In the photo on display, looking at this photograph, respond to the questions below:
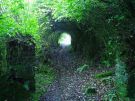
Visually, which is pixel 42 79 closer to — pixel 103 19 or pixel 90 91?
pixel 90 91

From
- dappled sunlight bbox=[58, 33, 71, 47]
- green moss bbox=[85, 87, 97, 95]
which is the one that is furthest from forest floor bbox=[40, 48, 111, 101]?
dappled sunlight bbox=[58, 33, 71, 47]

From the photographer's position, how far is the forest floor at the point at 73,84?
995cm

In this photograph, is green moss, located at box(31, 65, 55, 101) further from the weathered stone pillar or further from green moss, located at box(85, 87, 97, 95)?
green moss, located at box(85, 87, 97, 95)

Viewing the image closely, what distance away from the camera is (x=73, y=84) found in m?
11.9

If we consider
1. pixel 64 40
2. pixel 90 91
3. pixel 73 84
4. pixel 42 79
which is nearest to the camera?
pixel 90 91

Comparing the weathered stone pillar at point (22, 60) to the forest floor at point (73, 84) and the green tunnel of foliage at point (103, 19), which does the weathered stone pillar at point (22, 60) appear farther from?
the forest floor at point (73, 84)

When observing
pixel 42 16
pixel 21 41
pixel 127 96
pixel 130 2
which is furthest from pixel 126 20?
pixel 42 16

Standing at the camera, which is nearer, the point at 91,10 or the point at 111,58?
the point at 91,10

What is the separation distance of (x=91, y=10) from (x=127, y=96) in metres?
3.87

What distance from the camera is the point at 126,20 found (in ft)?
28.2

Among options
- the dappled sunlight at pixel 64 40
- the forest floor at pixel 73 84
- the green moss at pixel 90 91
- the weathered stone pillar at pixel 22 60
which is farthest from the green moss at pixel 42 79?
the dappled sunlight at pixel 64 40

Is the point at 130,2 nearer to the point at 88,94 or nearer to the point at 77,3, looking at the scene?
the point at 77,3

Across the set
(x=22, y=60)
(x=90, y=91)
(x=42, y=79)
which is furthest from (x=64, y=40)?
(x=90, y=91)

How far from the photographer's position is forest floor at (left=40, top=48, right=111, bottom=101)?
995cm
